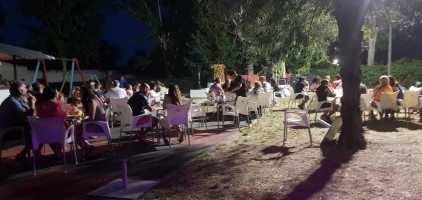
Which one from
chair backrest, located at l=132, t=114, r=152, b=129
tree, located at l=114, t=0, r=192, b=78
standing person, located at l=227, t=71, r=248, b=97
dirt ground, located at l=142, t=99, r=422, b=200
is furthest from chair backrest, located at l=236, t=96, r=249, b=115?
tree, located at l=114, t=0, r=192, b=78

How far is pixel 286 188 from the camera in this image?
468 cm

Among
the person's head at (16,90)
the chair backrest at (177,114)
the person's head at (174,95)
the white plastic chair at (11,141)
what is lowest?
Result: the white plastic chair at (11,141)

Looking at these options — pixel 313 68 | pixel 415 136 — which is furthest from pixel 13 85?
pixel 313 68

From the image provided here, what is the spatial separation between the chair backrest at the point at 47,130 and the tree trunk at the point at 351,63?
5.04 meters

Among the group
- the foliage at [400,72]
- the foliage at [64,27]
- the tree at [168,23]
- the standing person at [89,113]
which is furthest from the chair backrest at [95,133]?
the foliage at [64,27]

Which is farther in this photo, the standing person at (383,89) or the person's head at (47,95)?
the standing person at (383,89)

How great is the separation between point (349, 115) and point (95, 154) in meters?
4.91

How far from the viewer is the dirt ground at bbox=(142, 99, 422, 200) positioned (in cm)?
448

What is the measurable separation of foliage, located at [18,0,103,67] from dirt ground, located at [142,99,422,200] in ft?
96.2

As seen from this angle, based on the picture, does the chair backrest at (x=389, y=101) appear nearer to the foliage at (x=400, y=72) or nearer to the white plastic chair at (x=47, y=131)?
the white plastic chair at (x=47, y=131)

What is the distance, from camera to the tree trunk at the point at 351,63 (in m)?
6.51

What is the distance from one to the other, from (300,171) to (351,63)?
2458mm

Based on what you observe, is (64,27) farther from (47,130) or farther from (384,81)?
A: (47,130)

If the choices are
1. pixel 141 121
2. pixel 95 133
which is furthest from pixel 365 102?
pixel 95 133
